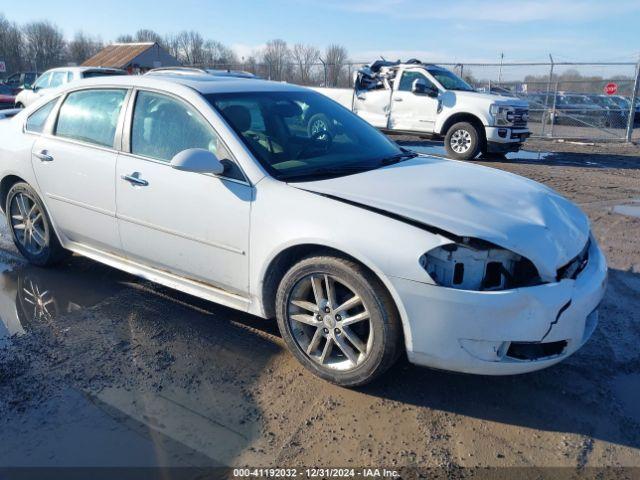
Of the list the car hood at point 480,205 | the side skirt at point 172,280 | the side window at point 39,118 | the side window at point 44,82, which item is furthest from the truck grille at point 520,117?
the side window at point 44,82

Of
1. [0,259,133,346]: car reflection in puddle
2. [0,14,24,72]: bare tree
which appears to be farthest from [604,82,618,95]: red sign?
[0,14,24,72]: bare tree

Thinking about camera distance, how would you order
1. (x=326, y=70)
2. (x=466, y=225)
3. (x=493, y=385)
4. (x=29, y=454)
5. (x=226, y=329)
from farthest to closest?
1. (x=326, y=70)
2. (x=226, y=329)
3. (x=493, y=385)
4. (x=466, y=225)
5. (x=29, y=454)

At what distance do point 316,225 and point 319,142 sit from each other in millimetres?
1106

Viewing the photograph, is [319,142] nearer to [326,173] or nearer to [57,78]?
[326,173]

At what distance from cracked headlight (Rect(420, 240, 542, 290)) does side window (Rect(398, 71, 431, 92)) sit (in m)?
10.5

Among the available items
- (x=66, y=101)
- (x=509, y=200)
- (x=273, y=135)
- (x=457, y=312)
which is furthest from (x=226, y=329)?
(x=66, y=101)

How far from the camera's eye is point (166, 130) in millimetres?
3729

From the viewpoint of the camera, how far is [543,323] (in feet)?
8.68

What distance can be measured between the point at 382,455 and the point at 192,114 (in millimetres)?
2450

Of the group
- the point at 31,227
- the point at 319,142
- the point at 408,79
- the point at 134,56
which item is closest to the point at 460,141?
the point at 408,79

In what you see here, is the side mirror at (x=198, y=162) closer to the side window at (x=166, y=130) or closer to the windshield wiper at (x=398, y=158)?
the side window at (x=166, y=130)

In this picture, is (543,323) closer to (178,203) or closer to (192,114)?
(178,203)

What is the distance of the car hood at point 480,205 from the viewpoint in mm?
2717

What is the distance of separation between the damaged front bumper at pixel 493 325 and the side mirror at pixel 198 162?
4.33 ft
